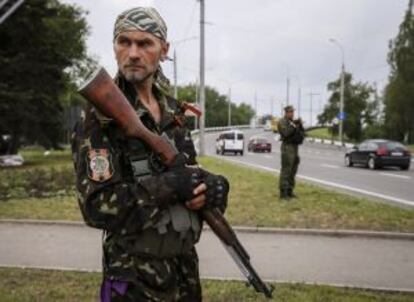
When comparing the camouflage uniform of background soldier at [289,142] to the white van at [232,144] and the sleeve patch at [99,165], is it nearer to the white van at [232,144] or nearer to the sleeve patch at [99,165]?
the sleeve patch at [99,165]

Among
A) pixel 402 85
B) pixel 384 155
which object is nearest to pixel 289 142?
pixel 384 155

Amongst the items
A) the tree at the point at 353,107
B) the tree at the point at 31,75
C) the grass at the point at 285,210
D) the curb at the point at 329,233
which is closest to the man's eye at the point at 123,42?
the curb at the point at 329,233

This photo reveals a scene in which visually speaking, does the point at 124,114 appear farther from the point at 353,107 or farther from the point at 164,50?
the point at 353,107

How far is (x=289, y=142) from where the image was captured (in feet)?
44.5

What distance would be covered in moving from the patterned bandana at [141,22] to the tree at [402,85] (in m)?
63.6

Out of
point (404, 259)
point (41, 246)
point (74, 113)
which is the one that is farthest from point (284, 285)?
point (74, 113)

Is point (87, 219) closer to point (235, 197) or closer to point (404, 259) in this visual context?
point (404, 259)

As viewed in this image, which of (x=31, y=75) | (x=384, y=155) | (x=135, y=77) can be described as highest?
(x=31, y=75)

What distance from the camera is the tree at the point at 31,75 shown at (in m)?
29.6

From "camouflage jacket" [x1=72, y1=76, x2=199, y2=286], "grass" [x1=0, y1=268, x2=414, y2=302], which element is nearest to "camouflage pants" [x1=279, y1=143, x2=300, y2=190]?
"grass" [x1=0, y1=268, x2=414, y2=302]

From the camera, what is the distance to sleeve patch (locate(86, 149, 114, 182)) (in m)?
2.52

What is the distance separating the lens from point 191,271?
290cm

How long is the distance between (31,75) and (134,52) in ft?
98.7

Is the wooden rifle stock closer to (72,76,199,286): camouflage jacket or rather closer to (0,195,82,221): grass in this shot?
(72,76,199,286): camouflage jacket
